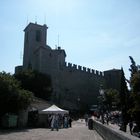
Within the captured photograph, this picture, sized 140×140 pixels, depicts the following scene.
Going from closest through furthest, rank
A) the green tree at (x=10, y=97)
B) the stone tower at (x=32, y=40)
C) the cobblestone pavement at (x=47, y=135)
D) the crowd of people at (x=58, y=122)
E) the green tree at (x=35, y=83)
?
1. the cobblestone pavement at (x=47, y=135)
2. the crowd of people at (x=58, y=122)
3. the green tree at (x=10, y=97)
4. the green tree at (x=35, y=83)
5. the stone tower at (x=32, y=40)

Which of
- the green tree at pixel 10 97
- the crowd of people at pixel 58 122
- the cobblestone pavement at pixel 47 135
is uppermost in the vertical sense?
the green tree at pixel 10 97

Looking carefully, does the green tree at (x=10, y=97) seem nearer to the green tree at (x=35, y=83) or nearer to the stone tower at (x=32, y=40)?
the green tree at (x=35, y=83)

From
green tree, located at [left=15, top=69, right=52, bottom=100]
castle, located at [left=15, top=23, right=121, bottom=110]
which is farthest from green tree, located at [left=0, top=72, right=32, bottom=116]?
castle, located at [left=15, top=23, right=121, bottom=110]

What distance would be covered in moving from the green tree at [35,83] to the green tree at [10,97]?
93.0 ft

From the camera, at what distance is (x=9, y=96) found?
99.5 feet

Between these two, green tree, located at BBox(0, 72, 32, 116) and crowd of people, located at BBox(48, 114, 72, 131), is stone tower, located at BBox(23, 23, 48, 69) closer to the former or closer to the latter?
crowd of people, located at BBox(48, 114, 72, 131)

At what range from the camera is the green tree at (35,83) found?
6138cm

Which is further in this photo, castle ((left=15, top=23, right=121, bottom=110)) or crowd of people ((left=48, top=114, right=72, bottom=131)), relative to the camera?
castle ((left=15, top=23, right=121, bottom=110))

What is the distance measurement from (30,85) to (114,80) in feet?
125

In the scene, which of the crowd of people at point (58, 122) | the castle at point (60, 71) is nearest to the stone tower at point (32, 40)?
the castle at point (60, 71)

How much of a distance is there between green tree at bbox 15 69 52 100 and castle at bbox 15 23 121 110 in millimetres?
8475

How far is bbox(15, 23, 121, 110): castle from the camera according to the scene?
2931 inches

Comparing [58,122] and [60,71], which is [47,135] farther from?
[60,71]

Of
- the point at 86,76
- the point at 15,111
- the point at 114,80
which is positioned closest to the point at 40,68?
the point at 86,76
